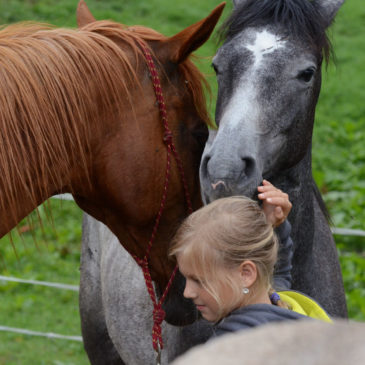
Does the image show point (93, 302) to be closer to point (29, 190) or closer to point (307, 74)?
point (29, 190)

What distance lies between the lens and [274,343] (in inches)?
27.2

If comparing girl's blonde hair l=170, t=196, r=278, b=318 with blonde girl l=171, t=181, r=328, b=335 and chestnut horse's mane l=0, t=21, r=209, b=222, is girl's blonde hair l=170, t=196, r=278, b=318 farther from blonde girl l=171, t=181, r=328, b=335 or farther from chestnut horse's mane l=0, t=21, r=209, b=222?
chestnut horse's mane l=0, t=21, r=209, b=222

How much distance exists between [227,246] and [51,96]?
70 cm

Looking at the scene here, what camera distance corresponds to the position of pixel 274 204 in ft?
6.44

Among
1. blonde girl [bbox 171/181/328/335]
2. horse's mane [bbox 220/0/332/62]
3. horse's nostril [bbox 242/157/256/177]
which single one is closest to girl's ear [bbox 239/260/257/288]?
blonde girl [bbox 171/181/328/335]

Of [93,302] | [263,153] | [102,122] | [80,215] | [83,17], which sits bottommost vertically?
[80,215]

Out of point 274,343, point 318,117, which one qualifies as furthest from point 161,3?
point 274,343

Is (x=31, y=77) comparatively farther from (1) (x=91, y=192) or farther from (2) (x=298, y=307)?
(2) (x=298, y=307)

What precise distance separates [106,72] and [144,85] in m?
0.15

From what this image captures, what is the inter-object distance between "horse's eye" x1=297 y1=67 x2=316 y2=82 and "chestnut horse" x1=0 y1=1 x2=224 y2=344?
1.17ft

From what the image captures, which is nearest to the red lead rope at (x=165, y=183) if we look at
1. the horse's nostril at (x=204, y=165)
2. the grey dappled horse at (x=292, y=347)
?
the horse's nostril at (x=204, y=165)

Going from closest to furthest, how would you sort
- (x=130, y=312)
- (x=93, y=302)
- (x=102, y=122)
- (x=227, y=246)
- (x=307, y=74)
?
1. (x=227, y=246)
2. (x=102, y=122)
3. (x=307, y=74)
4. (x=130, y=312)
5. (x=93, y=302)

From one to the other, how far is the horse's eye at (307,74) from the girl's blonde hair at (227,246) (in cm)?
75

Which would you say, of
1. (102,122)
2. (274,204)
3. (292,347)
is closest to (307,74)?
(274,204)
